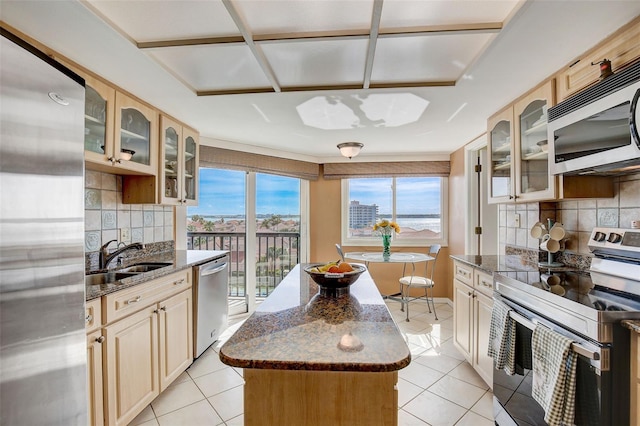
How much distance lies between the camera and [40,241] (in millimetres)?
795

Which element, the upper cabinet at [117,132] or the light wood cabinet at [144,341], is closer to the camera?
the light wood cabinet at [144,341]

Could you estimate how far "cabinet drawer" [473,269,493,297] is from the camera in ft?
6.66

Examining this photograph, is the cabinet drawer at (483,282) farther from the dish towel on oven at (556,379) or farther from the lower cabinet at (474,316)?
the dish towel on oven at (556,379)

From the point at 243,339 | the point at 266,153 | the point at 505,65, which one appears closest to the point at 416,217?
the point at 266,153

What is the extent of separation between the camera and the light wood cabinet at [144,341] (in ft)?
5.21

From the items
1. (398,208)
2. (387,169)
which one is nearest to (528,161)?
(387,169)

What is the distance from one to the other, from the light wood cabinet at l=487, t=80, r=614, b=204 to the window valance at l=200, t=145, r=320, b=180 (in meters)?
2.35

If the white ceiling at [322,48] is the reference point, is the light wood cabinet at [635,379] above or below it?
below

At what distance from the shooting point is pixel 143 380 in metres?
1.82

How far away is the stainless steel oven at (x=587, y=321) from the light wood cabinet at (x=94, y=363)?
213 cm

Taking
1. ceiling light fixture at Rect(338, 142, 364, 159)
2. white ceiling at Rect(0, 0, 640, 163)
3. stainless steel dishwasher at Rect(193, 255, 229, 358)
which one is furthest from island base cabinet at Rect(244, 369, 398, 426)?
ceiling light fixture at Rect(338, 142, 364, 159)

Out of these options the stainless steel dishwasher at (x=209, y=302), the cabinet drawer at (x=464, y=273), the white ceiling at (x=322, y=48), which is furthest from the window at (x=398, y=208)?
the stainless steel dishwasher at (x=209, y=302)

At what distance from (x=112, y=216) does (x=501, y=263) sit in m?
2.98

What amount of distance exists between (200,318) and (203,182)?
169 centimetres
